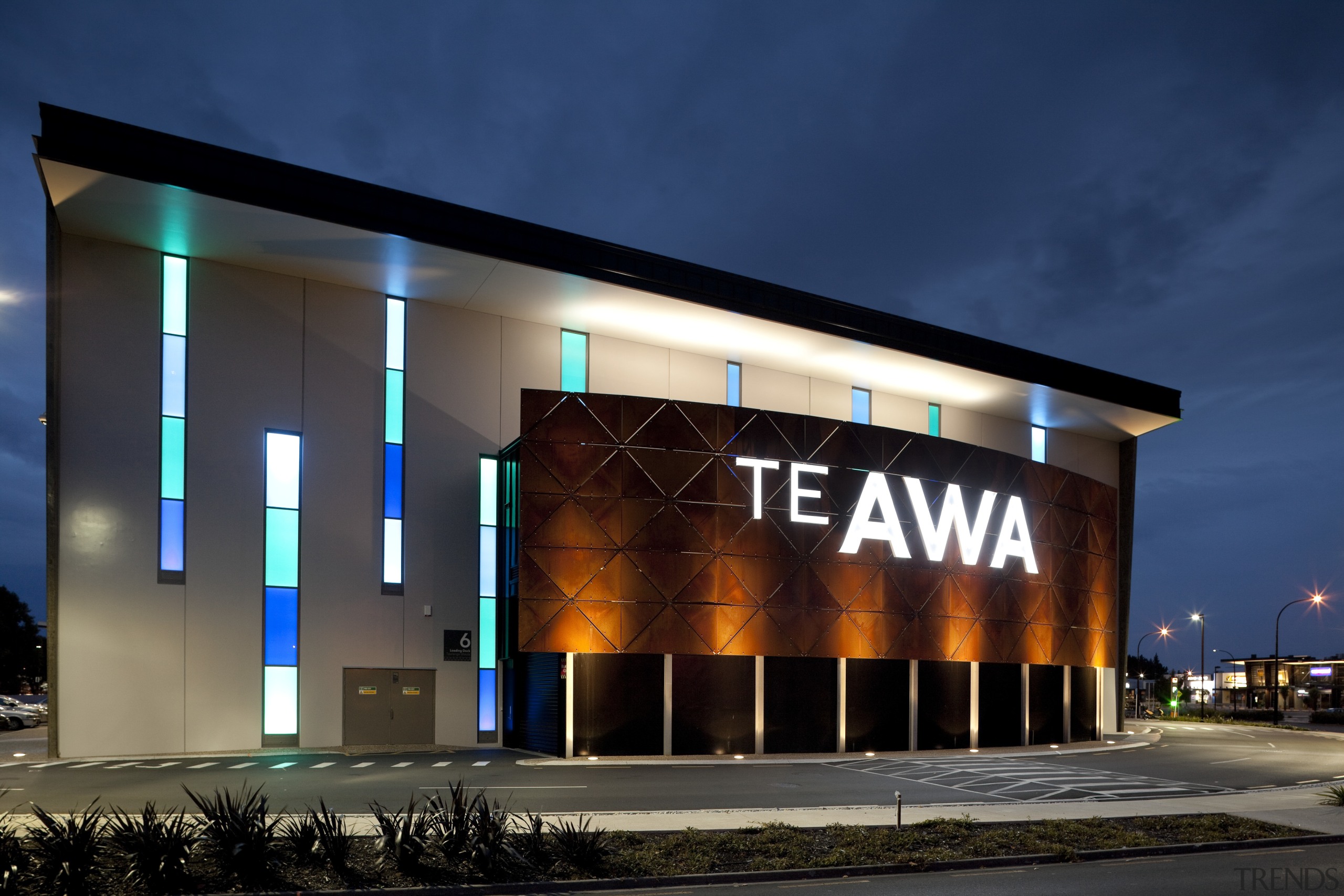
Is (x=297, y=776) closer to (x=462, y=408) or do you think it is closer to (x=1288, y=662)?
(x=462, y=408)

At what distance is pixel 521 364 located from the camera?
32.9 meters

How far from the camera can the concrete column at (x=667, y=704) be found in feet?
91.6

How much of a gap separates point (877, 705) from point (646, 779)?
1172 cm

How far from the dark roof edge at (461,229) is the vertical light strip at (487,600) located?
7098 mm

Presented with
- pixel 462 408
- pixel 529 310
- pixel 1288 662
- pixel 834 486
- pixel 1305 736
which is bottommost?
pixel 1288 662

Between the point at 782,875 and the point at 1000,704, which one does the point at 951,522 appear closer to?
the point at 1000,704

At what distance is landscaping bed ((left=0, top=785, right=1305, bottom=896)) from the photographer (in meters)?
10.6

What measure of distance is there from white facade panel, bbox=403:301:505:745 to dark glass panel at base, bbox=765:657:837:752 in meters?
8.94

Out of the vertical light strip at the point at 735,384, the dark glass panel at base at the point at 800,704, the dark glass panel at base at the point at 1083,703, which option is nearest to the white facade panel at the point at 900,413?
the vertical light strip at the point at 735,384

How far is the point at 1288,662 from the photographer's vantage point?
145000 millimetres

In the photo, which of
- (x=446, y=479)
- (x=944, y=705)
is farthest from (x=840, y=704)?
(x=446, y=479)

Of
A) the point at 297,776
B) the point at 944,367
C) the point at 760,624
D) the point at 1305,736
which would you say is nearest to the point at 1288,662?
the point at 1305,736

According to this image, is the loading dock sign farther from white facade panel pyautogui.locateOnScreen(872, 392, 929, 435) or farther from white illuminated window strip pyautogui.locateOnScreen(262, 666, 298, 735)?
white facade panel pyautogui.locateOnScreen(872, 392, 929, 435)

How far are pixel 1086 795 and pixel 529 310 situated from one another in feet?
68.8
